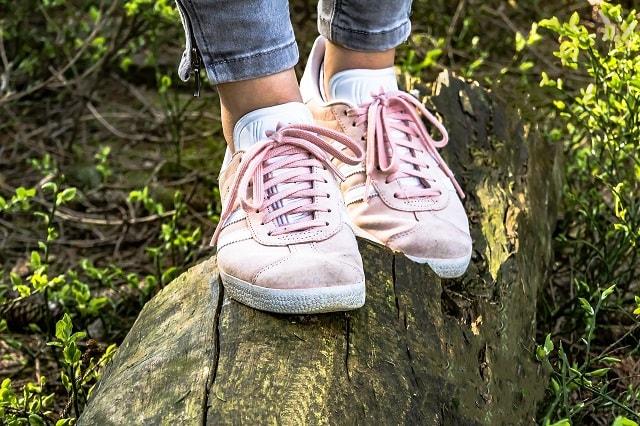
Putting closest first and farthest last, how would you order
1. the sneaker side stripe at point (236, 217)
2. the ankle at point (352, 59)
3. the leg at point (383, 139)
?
the sneaker side stripe at point (236, 217) → the leg at point (383, 139) → the ankle at point (352, 59)

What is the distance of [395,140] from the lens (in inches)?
58.1

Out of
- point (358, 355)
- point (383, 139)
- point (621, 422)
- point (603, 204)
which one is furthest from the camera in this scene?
point (603, 204)

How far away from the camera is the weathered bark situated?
100 centimetres

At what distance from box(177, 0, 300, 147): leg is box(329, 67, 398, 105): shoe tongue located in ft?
0.70

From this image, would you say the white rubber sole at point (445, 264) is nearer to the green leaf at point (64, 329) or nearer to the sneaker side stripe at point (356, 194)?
the sneaker side stripe at point (356, 194)

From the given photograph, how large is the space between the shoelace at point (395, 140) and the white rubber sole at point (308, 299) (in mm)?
313

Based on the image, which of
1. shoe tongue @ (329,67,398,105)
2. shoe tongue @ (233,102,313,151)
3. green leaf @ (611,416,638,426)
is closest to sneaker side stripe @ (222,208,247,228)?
shoe tongue @ (233,102,313,151)

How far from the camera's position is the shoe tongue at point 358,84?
153 centimetres

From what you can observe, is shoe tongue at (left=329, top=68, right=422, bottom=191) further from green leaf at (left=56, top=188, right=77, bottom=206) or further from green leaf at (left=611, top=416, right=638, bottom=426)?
green leaf at (left=611, top=416, right=638, bottom=426)

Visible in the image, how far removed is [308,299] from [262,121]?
0.34 metres

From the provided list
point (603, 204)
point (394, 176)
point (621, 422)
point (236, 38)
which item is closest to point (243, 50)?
point (236, 38)

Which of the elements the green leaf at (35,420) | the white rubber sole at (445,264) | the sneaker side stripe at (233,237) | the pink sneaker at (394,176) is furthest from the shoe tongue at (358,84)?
the green leaf at (35,420)

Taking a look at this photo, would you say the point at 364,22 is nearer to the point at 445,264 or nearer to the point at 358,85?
the point at 358,85

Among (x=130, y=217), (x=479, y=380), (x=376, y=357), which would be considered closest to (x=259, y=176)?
(x=376, y=357)
